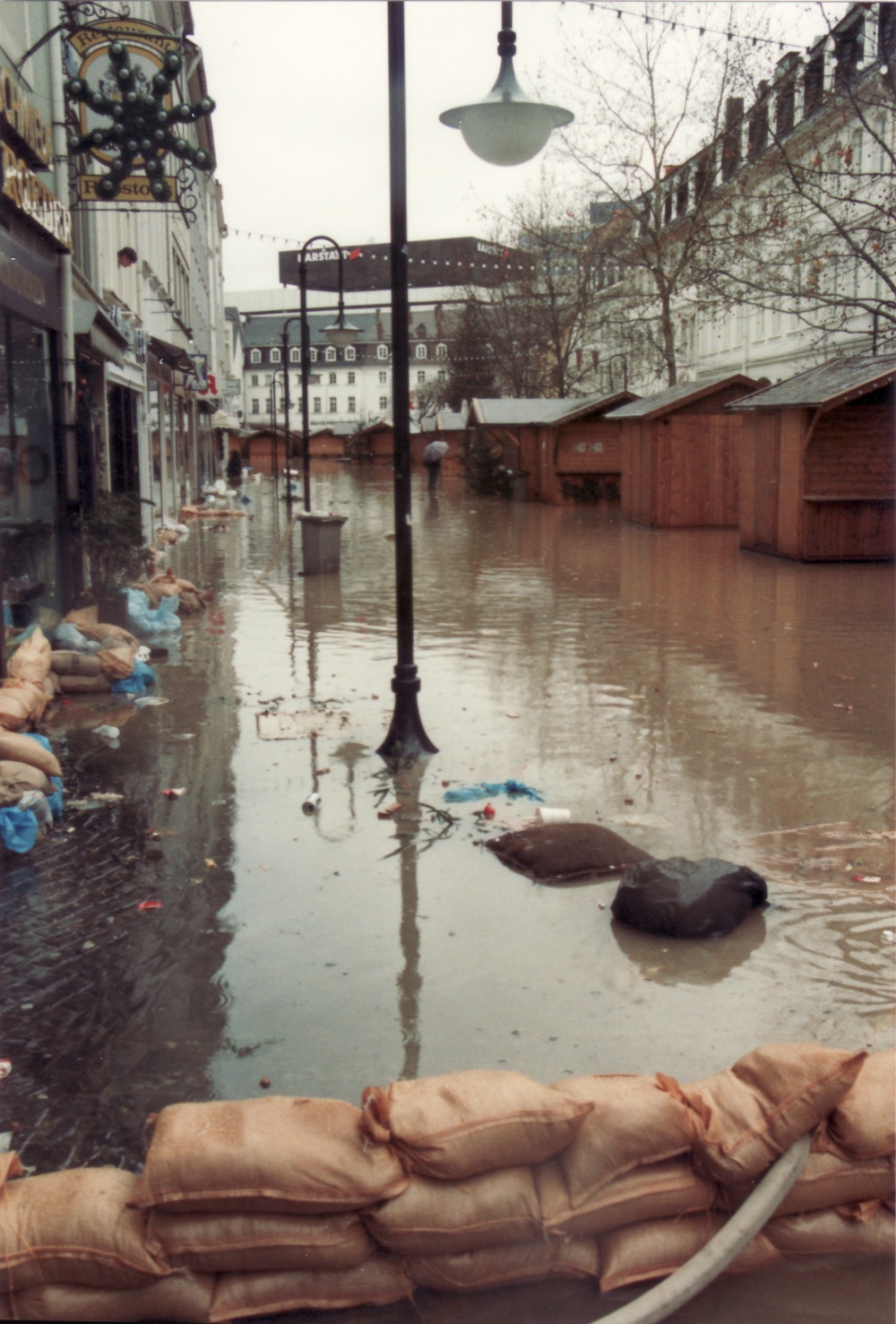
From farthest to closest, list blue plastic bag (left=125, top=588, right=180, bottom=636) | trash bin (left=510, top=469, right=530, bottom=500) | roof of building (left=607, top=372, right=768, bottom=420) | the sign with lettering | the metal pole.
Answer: the sign with lettering, trash bin (left=510, top=469, right=530, bottom=500), roof of building (left=607, top=372, right=768, bottom=420), blue plastic bag (left=125, top=588, right=180, bottom=636), the metal pole

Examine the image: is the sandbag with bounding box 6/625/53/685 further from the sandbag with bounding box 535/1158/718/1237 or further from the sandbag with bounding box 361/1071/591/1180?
the sandbag with bounding box 535/1158/718/1237

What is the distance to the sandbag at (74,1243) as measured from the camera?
2.97 metres

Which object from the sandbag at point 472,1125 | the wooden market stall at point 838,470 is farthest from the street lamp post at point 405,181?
the wooden market stall at point 838,470

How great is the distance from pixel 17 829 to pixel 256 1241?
11.6ft

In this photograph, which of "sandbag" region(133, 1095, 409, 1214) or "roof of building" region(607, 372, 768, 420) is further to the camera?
"roof of building" region(607, 372, 768, 420)

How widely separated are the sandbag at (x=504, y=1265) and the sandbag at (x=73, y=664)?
760 cm

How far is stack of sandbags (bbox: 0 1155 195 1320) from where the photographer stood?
2971mm

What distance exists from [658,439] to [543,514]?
7.55 meters

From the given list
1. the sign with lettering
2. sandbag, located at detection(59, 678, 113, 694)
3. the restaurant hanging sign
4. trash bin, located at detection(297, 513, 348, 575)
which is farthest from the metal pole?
the sign with lettering

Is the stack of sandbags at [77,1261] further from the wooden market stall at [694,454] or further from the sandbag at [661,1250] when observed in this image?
the wooden market stall at [694,454]

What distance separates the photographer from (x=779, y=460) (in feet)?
65.7

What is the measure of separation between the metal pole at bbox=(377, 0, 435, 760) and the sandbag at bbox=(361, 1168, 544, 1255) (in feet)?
15.8

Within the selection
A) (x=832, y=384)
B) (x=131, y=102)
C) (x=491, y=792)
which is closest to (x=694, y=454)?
(x=832, y=384)

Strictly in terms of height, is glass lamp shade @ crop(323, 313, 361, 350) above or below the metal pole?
above
